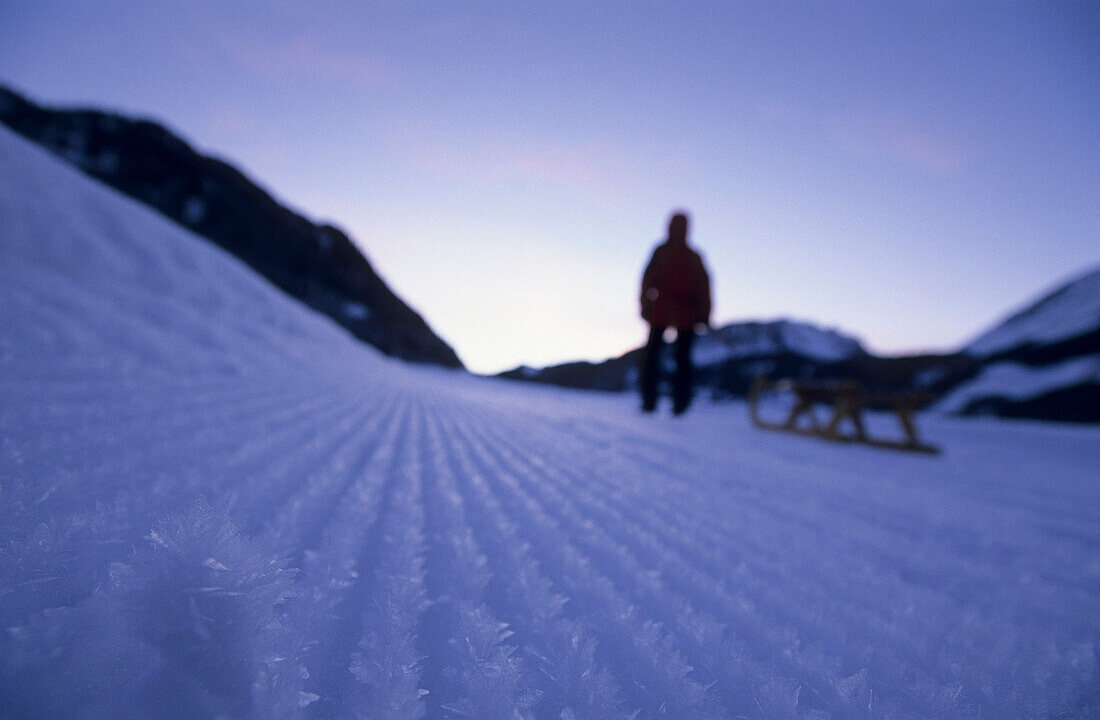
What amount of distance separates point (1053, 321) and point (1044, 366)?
63.5 inches

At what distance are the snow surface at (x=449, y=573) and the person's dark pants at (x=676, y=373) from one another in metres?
1.87

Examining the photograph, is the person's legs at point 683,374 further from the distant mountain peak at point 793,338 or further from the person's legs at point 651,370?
the distant mountain peak at point 793,338

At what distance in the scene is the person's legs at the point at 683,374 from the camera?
10.5 ft

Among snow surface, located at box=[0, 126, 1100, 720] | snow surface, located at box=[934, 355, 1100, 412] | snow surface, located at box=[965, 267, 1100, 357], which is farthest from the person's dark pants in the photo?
snow surface, located at box=[965, 267, 1100, 357]

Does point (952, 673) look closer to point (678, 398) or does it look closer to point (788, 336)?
point (678, 398)

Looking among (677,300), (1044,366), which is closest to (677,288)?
(677,300)

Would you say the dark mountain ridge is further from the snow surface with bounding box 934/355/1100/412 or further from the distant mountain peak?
the distant mountain peak

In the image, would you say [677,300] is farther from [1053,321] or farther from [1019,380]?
[1053,321]

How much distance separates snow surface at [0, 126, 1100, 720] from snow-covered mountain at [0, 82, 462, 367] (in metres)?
26.8

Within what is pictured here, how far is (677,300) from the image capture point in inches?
128

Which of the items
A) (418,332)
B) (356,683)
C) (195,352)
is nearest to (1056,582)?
(356,683)

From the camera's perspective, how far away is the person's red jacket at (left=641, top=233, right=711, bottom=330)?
10.7 ft

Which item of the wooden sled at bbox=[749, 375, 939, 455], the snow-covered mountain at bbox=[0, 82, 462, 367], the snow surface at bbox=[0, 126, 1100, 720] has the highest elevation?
the snow-covered mountain at bbox=[0, 82, 462, 367]

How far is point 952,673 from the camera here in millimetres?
436
